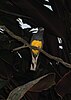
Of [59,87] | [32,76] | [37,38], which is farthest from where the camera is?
[32,76]

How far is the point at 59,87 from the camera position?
602 millimetres

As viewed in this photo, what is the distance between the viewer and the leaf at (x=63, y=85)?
1.97 feet

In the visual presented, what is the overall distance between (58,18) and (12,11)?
0.16m

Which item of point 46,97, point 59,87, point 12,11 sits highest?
point 12,11

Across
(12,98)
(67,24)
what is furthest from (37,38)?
(12,98)

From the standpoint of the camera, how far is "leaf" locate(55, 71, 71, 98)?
60cm

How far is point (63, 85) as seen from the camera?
60 centimetres

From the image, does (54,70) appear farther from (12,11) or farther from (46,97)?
(12,11)

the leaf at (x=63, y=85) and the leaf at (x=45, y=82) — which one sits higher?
the leaf at (x=45, y=82)

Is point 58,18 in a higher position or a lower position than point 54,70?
higher

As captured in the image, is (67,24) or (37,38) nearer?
(37,38)

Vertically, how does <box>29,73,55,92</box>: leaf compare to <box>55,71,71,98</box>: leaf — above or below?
above

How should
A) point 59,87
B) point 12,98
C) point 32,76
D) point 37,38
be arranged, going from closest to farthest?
point 12,98, point 59,87, point 37,38, point 32,76

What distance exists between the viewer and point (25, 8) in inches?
29.6
